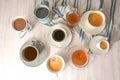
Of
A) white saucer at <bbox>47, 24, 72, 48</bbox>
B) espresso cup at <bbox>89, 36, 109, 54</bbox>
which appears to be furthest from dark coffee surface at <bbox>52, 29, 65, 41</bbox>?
espresso cup at <bbox>89, 36, 109, 54</bbox>

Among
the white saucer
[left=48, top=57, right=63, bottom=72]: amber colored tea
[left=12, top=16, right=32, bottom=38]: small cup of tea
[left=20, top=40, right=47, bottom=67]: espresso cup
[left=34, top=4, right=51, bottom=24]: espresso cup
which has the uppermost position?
[left=34, top=4, right=51, bottom=24]: espresso cup

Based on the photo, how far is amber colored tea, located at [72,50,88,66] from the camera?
1.15 meters

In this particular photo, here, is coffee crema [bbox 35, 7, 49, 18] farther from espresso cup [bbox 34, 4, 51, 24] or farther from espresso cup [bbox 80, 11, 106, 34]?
espresso cup [bbox 80, 11, 106, 34]

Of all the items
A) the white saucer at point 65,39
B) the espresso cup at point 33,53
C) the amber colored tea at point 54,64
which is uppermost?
the white saucer at point 65,39

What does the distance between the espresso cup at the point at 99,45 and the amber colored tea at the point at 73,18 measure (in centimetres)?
10

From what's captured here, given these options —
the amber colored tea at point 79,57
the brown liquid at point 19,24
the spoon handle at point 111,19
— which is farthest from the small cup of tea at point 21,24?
the spoon handle at point 111,19

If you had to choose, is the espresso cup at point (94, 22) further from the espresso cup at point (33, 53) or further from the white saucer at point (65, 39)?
the espresso cup at point (33, 53)

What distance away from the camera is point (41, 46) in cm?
118

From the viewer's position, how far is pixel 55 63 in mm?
1158

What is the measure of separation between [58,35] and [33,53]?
12 centimetres

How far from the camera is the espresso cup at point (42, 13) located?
116cm

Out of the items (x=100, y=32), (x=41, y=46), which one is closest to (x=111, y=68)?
(x=100, y=32)

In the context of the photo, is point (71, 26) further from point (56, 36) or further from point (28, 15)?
point (28, 15)

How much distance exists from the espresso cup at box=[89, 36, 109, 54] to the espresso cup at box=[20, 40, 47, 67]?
190mm
